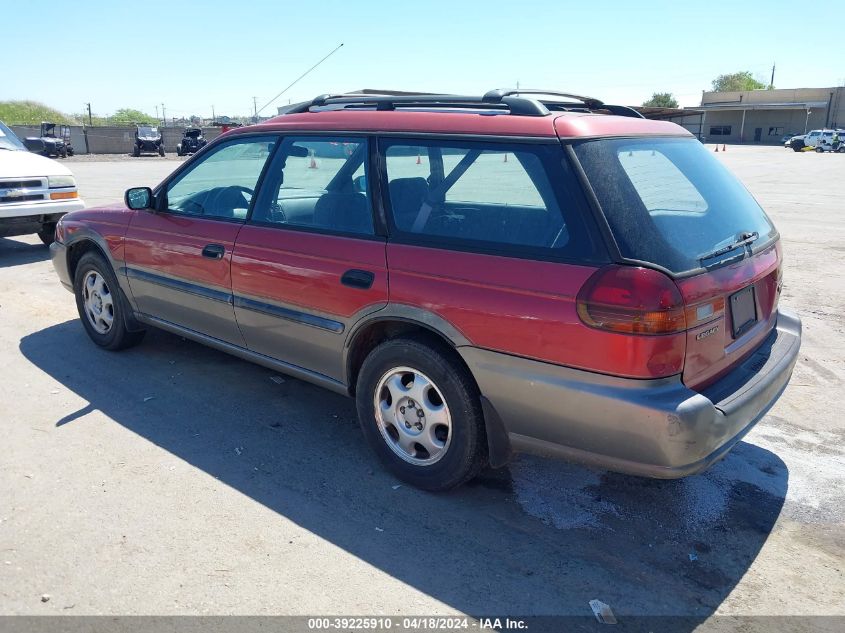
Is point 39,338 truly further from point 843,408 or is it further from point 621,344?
point 843,408

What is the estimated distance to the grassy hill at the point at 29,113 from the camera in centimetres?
6031

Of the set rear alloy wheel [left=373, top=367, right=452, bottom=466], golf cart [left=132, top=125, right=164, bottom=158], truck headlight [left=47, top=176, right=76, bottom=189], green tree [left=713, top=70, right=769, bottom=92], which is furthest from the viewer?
green tree [left=713, top=70, right=769, bottom=92]

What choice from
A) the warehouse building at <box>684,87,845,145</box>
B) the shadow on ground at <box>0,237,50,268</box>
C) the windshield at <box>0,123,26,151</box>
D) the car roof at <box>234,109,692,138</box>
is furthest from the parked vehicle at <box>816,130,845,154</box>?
the car roof at <box>234,109,692,138</box>

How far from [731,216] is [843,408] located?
6.49 feet

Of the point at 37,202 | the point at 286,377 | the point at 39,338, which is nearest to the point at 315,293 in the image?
the point at 286,377

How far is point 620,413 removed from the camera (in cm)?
269

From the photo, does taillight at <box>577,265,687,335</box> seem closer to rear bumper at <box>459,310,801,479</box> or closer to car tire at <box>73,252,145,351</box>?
rear bumper at <box>459,310,801,479</box>

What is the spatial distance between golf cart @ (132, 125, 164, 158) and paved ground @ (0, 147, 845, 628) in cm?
3712

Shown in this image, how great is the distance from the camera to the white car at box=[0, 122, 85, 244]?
28.6 ft

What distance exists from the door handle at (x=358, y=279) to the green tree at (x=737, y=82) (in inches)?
4657

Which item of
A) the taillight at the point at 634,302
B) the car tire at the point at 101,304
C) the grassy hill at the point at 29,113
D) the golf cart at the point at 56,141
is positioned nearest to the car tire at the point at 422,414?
the taillight at the point at 634,302

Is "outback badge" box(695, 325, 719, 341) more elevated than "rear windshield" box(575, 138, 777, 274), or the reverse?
"rear windshield" box(575, 138, 777, 274)

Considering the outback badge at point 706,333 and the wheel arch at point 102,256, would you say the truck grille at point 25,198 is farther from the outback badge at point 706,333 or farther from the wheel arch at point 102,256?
the outback badge at point 706,333

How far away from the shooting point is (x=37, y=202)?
29.5 feet
